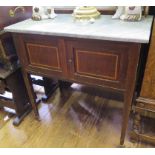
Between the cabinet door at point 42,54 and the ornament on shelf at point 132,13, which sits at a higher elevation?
the ornament on shelf at point 132,13

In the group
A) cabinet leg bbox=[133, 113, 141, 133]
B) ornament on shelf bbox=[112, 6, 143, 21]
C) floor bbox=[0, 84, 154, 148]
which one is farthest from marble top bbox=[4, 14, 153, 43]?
floor bbox=[0, 84, 154, 148]

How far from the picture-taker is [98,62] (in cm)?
109

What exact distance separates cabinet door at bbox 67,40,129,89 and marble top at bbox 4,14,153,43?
0.17 ft

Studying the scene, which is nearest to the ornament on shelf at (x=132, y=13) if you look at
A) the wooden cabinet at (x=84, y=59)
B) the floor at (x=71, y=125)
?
the wooden cabinet at (x=84, y=59)

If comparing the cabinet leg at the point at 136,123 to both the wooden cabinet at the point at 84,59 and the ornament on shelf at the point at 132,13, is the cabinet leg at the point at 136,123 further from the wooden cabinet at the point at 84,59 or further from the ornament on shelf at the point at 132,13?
the ornament on shelf at the point at 132,13

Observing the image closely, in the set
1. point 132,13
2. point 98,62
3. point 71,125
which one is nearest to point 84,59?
point 98,62

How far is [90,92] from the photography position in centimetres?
204

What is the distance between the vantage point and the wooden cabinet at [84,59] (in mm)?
1001

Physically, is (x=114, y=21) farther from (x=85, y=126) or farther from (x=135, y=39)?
(x=85, y=126)

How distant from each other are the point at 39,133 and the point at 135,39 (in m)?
1.17

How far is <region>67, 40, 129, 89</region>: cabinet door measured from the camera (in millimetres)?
1003

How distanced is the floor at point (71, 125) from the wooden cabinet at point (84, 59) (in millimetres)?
242

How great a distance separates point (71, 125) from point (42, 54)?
0.74 metres

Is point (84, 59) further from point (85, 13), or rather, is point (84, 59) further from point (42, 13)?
point (42, 13)
